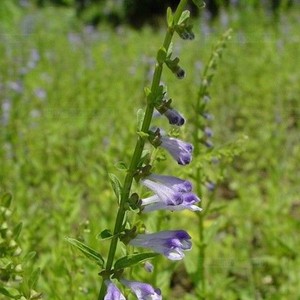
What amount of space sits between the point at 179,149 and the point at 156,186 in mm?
80

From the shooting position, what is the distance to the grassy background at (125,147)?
229 cm

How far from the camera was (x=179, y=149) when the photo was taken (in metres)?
1.18

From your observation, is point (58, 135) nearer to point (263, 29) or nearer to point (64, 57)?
point (64, 57)

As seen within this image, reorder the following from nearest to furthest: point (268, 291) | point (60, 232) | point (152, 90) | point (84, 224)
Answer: point (152, 90)
point (84, 224)
point (60, 232)
point (268, 291)

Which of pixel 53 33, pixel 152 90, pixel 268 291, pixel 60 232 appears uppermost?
pixel 152 90

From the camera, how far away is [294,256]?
9.20 feet

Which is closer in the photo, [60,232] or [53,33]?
[60,232]

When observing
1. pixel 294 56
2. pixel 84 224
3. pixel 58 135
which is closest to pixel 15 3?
pixel 294 56

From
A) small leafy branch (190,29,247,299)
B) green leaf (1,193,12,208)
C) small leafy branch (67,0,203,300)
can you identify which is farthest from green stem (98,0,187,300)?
small leafy branch (190,29,247,299)

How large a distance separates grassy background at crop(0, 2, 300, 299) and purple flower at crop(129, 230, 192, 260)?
1.02 feet

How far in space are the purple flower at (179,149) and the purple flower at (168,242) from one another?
0.14 m

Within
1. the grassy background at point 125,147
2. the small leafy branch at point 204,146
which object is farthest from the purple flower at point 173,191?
the small leafy branch at point 204,146

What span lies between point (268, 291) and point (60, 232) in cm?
96

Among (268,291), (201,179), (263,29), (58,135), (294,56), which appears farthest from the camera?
(263,29)
